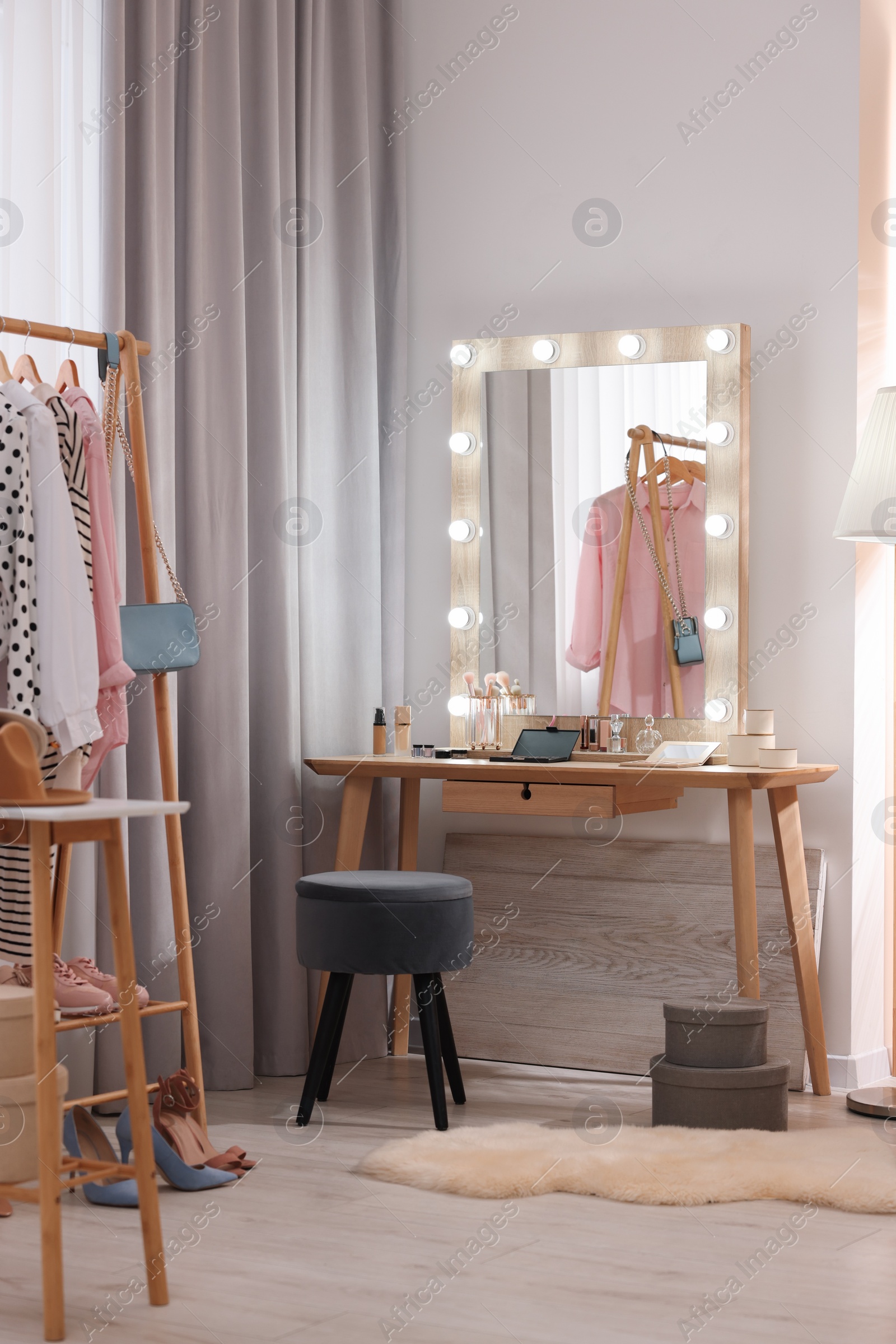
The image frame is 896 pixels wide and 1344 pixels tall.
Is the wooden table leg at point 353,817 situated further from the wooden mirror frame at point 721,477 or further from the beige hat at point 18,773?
the beige hat at point 18,773

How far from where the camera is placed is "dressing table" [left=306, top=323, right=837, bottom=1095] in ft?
11.7

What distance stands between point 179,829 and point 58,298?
46.0 inches

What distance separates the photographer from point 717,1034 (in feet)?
10.1

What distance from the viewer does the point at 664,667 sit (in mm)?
3863

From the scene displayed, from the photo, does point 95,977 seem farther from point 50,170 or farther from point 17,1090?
point 50,170

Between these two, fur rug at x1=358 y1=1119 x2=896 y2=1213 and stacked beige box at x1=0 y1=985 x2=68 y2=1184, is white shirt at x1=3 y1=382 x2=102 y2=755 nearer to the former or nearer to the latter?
stacked beige box at x1=0 y1=985 x2=68 y2=1184

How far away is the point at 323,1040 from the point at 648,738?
47.4 inches

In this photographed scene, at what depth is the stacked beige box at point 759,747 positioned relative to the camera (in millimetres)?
3467

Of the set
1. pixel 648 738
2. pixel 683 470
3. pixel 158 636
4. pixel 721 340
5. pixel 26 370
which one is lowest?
pixel 648 738

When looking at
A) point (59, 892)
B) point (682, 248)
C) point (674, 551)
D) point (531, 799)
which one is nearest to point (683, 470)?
point (674, 551)

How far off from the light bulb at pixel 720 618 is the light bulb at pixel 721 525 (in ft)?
0.58

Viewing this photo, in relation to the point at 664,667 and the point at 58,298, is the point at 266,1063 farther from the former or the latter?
the point at 58,298

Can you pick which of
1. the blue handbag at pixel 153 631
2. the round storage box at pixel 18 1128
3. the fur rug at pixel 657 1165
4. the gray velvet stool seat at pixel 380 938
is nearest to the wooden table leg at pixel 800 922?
the fur rug at pixel 657 1165

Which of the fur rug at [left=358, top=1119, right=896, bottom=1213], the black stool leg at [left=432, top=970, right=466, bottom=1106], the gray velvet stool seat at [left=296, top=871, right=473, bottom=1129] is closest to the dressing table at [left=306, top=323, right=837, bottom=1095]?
the gray velvet stool seat at [left=296, top=871, right=473, bottom=1129]
